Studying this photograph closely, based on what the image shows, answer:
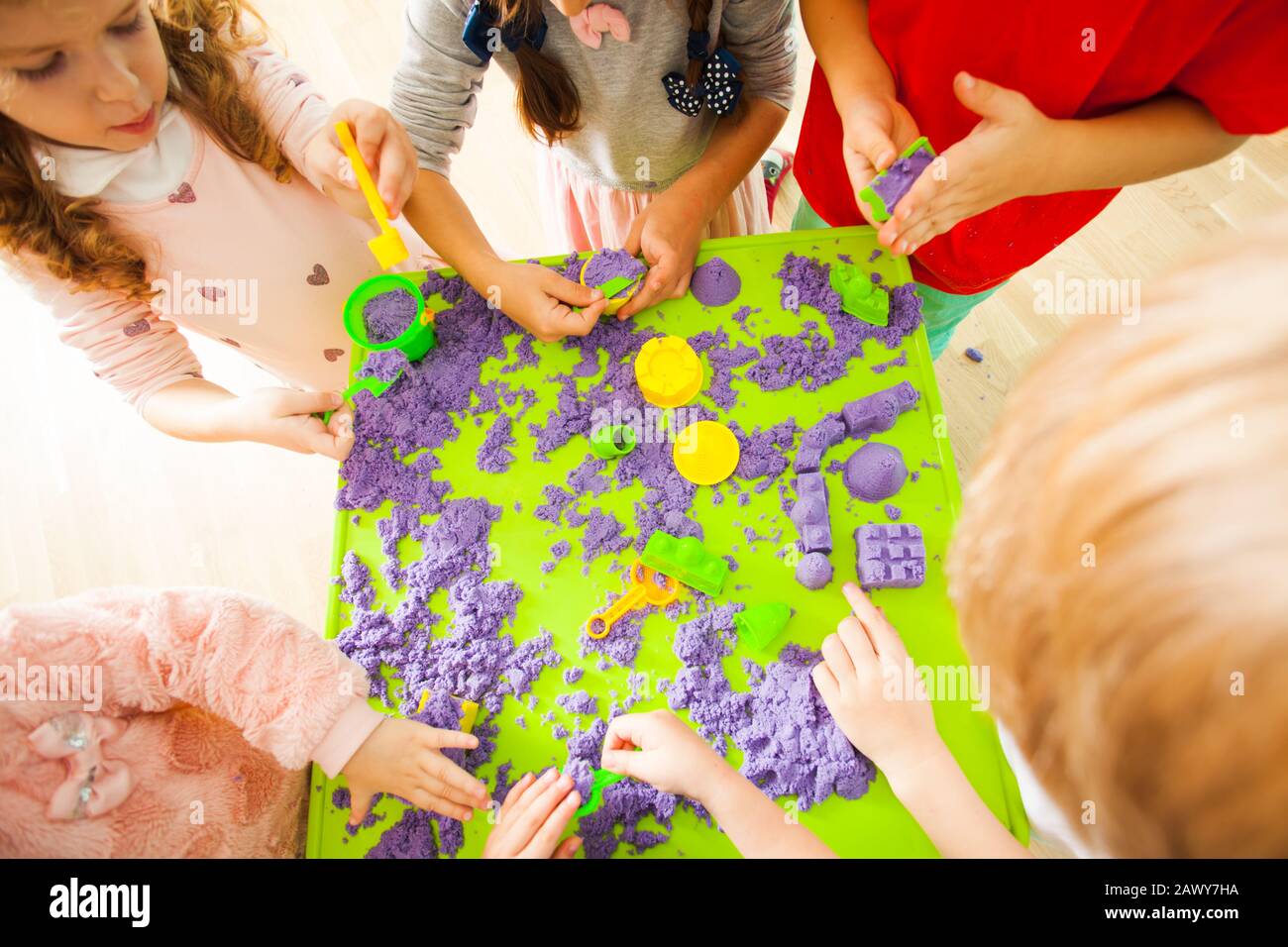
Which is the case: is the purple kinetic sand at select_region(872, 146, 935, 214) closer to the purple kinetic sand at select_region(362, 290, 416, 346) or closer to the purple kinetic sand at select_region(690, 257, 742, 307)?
the purple kinetic sand at select_region(690, 257, 742, 307)

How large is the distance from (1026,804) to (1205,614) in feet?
1.33

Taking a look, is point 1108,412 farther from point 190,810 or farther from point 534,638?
point 190,810

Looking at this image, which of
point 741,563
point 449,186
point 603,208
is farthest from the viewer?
point 603,208

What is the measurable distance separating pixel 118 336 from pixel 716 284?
686 mm

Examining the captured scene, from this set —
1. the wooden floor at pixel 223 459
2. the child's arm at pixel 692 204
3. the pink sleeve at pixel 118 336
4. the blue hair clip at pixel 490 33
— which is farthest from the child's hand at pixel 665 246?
the wooden floor at pixel 223 459

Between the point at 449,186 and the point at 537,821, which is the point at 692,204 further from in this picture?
the point at 537,821

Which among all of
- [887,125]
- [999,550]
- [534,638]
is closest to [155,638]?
[534,638]

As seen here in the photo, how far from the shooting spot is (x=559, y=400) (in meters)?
0.73

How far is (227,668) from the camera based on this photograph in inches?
23.3

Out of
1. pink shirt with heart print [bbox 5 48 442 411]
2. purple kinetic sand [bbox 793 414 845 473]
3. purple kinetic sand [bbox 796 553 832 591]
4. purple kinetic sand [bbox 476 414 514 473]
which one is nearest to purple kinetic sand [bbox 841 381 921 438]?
purple kinetic sand [bbox 793 414 845 473]

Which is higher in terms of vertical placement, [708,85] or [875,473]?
[708,85]

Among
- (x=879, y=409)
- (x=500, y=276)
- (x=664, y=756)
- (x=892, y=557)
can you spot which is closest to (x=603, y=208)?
(x=500, y=276)

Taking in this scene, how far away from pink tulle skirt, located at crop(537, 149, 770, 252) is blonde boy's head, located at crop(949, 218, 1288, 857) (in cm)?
75

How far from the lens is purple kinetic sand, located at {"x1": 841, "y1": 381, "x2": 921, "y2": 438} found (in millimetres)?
665
